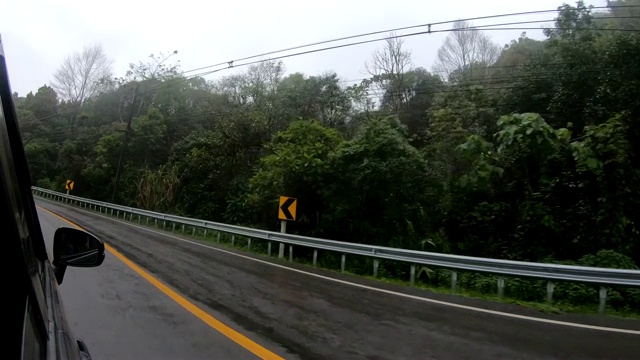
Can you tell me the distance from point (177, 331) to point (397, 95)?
107 feet

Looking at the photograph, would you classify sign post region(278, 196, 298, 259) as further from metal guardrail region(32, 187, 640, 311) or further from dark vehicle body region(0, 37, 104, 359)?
dark vehicle body region(0, 37, 104, 359)

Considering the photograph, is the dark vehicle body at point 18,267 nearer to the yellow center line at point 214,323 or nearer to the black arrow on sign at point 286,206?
the yellow center line at point 214,323

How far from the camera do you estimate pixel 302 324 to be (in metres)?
6.03

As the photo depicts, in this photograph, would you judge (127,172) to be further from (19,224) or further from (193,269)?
(19,224)

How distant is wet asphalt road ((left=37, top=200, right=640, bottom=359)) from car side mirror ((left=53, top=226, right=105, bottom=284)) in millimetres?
1918

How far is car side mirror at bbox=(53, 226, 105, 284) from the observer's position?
9.49ft

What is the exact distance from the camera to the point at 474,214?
16.4 meters

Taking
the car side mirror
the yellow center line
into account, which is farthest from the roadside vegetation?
the car side mirror

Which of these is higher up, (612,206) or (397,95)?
(397,95)

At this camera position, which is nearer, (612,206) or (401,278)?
(401,278)

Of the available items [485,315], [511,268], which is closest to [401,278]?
[511,268]

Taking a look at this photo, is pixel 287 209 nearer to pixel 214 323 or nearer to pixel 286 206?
pixel 286 206

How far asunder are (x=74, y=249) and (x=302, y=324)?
3.56 metres

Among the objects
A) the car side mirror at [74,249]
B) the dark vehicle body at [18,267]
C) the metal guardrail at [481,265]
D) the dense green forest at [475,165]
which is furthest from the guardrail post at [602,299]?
the dark vehicle body at [18,267]
